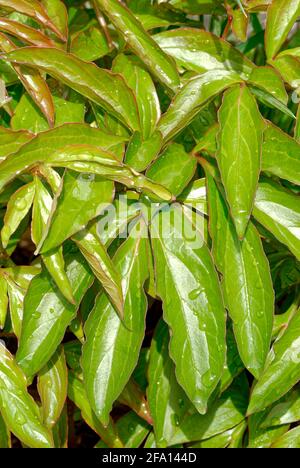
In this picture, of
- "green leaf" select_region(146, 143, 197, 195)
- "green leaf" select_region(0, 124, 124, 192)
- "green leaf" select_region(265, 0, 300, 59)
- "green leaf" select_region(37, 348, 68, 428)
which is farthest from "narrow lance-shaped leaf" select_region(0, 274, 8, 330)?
"green leaf" select_region(265, 0, 300, 59)

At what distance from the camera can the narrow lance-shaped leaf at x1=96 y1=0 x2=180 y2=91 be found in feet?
4.17

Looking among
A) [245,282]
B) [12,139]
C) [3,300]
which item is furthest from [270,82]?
[3,300]

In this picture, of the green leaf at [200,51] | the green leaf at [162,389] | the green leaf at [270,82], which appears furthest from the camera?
the green leaf at [162,389]

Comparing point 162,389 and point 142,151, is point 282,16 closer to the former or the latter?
point 142,151

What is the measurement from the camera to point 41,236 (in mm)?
1184

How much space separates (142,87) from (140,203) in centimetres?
25

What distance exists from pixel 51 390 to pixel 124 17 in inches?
28.5

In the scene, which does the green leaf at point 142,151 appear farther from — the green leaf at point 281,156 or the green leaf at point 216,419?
the green leaf at point 216,419

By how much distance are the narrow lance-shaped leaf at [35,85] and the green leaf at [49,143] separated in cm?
8

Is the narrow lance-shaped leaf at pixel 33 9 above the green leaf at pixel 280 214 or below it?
above

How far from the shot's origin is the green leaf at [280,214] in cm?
123

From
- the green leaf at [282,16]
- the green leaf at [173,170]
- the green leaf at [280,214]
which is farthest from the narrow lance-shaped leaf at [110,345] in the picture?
the green leaf at [282,16]
